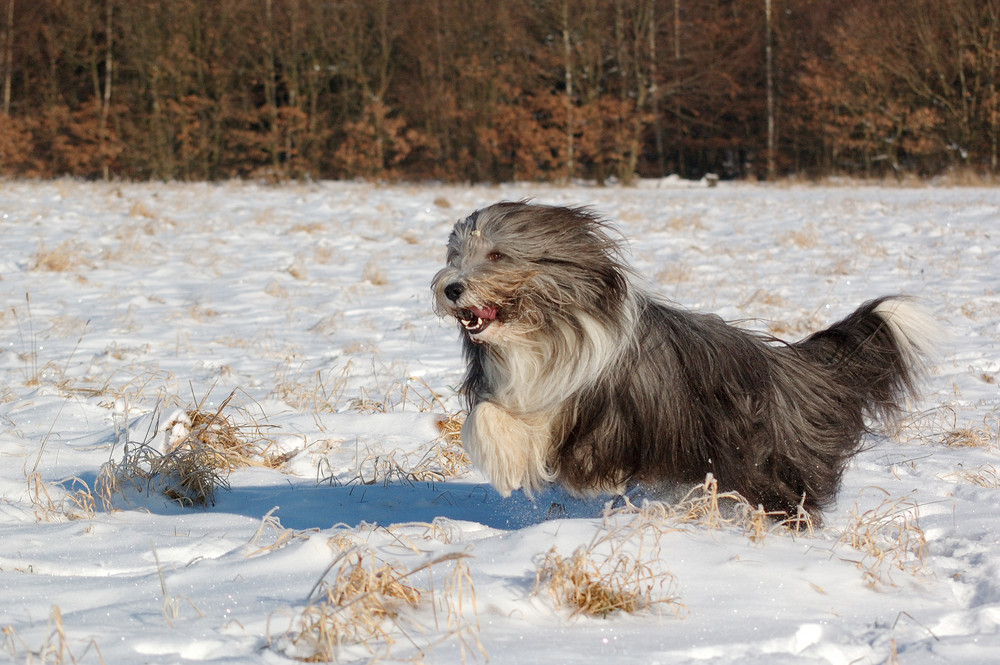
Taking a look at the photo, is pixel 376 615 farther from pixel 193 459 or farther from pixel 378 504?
pixel 193 459

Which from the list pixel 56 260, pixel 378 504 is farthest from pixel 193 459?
pixel 56 260

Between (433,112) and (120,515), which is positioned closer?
(120,515)

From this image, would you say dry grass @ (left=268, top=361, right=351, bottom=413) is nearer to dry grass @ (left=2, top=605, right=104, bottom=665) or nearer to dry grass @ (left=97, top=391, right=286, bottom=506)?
dry grass @ (left=97, top=391, right=286, bottom=506)

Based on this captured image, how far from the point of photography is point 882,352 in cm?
367

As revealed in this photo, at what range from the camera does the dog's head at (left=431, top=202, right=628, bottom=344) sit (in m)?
3.08

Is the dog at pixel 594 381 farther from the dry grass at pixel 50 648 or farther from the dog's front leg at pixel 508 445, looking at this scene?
the dry grass at pixel 50 648

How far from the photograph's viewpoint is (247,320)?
7285mm

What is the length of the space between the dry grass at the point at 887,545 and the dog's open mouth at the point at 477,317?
123cm

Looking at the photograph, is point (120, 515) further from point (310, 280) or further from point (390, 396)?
point (310, 280)

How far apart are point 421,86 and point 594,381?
84.8 ft

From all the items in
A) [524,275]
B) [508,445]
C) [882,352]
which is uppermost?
[524,275]

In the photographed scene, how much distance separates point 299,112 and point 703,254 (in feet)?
62.8

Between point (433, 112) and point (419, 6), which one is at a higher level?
point (419, 6)

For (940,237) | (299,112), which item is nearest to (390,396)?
(940,237)
